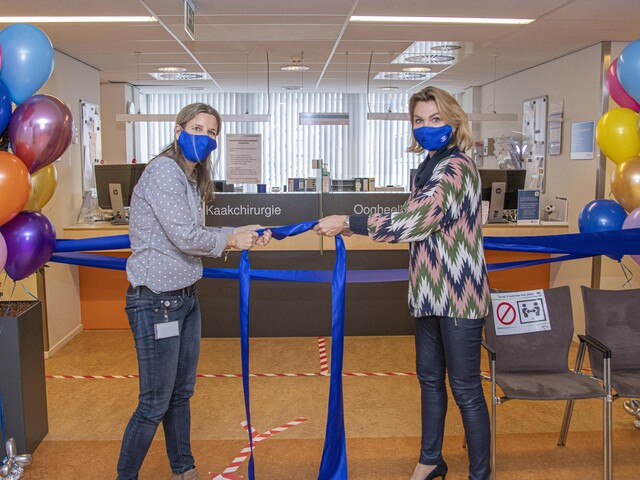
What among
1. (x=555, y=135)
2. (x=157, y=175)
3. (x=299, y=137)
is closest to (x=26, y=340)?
(x=157, y=175)

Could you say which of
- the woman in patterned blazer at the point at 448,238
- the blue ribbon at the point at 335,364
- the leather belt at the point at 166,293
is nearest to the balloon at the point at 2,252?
the leather belt at the point at 166,293

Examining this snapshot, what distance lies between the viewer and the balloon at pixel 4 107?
270 centimetres

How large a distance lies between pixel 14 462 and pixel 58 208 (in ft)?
10.5

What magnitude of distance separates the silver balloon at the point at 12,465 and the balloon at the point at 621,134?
3208 millimetres

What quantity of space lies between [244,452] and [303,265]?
7.93 ft

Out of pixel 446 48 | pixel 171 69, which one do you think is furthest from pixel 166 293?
pixel 171 69

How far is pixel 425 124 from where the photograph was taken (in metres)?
2.63

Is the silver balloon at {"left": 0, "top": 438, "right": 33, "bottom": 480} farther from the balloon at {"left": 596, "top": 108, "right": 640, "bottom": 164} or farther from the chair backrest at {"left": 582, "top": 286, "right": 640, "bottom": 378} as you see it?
the balloon at {"left": 596, "top": 108, "right": 640, "bottom": 164}

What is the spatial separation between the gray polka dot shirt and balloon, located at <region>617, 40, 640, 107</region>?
2.11 m

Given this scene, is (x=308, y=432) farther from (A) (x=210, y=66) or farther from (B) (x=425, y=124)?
(A) (x=210, y=66)

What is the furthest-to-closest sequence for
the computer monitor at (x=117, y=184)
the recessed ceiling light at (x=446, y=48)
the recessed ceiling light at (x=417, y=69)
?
1. the recessed ceiling light at (x=417, y=69)
2. the recessed ceiling light at (x=446, y=48)
3. the computer monitor at (x=117, y=184)

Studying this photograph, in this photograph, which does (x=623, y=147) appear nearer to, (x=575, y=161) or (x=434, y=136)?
(x=434, y=136)

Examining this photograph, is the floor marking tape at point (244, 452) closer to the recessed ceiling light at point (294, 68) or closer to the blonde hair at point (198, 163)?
the blonde hair at point (198, 163)

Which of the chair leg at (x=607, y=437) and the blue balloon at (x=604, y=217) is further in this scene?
the blue balloon at (x=604, y=217)
